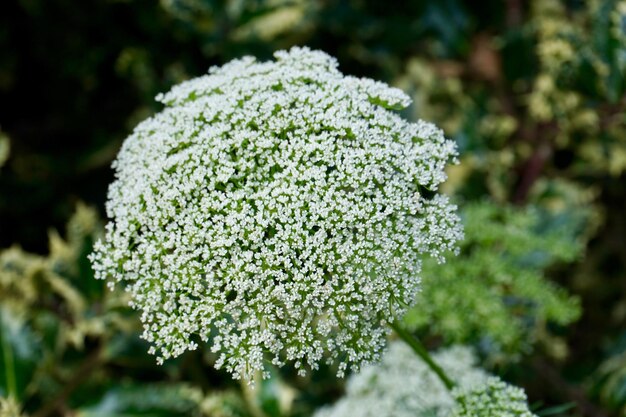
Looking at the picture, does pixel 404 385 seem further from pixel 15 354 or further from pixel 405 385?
pixel 15 354

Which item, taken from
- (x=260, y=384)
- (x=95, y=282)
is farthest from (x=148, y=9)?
(x=260, y=384)

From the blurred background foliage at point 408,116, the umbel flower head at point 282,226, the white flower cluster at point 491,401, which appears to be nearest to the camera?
the umbel flower head at point 282,226

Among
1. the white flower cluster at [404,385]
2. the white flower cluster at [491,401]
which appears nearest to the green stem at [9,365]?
the white flower cluster at [404,385]

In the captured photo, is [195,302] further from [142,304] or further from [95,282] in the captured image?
[95,282]

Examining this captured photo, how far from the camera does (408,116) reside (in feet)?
7.62

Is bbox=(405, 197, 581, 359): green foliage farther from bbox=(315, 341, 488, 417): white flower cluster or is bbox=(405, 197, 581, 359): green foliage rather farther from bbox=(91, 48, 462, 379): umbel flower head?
bbox=(91, 48, 462, 379): umbel flower head

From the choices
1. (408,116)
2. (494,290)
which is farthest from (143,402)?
(408,116)

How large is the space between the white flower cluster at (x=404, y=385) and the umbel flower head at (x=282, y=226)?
0.45 meters

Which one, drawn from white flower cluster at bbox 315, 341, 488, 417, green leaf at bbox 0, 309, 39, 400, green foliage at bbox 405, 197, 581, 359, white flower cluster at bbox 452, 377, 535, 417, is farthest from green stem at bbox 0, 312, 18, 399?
white flower cluster at bbox 452, 377, 535, 417

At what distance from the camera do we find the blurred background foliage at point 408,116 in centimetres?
185

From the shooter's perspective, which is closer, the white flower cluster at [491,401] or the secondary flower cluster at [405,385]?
the white flower cluster at [491,401]

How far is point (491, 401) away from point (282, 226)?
50cm

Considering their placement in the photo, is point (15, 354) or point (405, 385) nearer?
point (405, 385)

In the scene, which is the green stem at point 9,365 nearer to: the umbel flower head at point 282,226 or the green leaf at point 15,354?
the green leaf at point 15,354
